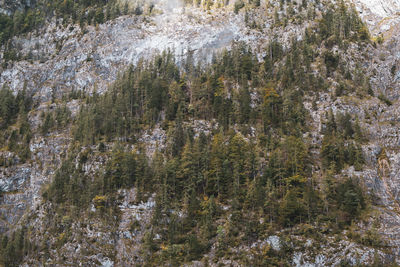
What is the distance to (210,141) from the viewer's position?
96938 mm

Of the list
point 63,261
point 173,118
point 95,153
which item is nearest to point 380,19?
point 173,118

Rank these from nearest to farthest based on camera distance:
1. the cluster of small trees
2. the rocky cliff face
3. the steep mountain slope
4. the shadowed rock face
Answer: the steep mountain slope → the cluster of small trees → the shadowed rock face → the rocky cliff face

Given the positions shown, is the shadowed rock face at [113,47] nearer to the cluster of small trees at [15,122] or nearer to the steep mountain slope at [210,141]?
the steep mountain slope at [210,141]

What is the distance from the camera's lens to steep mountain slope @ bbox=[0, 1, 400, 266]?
2901 inches

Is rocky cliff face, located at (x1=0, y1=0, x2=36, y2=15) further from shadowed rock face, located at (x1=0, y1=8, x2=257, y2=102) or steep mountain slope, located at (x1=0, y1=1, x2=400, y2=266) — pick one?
steep mountain slope, located at (x1=0, y1=1, x2=400, y2=266)

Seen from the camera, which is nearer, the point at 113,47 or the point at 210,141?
the point at 210,141

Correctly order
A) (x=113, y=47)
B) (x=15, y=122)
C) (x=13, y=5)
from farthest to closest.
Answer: (x=13, y=5)
(x=113, y=47)
(x=15, y=122)

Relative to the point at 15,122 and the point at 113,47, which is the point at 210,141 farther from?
the point at 15,122

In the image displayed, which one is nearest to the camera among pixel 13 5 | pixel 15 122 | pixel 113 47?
pixel 15 122

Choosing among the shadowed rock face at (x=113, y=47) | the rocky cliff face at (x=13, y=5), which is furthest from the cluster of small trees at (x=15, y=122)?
the rocky cliff face at (x=13, y=5)

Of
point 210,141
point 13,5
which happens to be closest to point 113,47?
point 210,141

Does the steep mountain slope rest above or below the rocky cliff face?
below

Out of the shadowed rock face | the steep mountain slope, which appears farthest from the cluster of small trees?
the shadowed rock face

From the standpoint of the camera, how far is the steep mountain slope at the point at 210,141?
73.7 m
